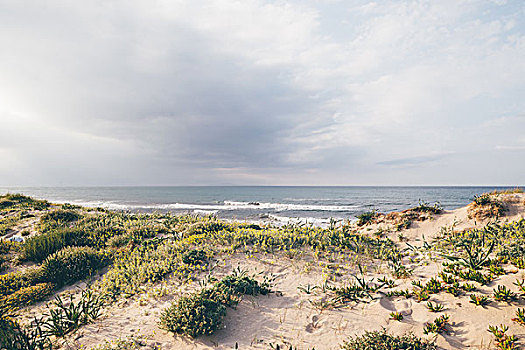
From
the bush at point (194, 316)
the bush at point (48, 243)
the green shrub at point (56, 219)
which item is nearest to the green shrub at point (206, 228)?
the bush at point (48, 243)

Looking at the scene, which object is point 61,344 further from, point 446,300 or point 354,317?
point 446,300

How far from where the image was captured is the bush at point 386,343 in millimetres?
4172

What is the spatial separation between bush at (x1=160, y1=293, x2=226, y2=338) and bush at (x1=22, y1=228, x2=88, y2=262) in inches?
331

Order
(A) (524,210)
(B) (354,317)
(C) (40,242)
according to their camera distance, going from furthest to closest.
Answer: (A) (524,210) < (C) (40,242) < (B) (354,317)

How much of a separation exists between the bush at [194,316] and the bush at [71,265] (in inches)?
210

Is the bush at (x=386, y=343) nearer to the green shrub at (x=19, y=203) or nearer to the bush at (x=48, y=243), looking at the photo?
the bush at (x=48, y=243)

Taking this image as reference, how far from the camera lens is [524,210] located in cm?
1172

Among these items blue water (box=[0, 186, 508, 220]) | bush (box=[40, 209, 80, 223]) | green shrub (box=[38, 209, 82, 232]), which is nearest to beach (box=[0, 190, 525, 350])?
green shrub (box=[38, 209, 82, 232])

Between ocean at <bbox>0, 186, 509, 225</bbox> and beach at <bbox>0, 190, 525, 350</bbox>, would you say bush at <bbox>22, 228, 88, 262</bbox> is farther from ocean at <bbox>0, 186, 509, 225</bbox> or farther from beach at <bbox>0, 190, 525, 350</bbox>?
ocean at <bbox>0, 186, 509, 225</bbox>

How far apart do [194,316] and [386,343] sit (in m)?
3.98

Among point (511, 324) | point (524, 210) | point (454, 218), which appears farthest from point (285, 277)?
point (524, 210)

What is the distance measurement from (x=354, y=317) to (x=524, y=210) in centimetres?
1263

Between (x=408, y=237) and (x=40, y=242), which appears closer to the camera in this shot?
(x=40, y=242)

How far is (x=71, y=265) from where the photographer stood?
8852 millimetres
